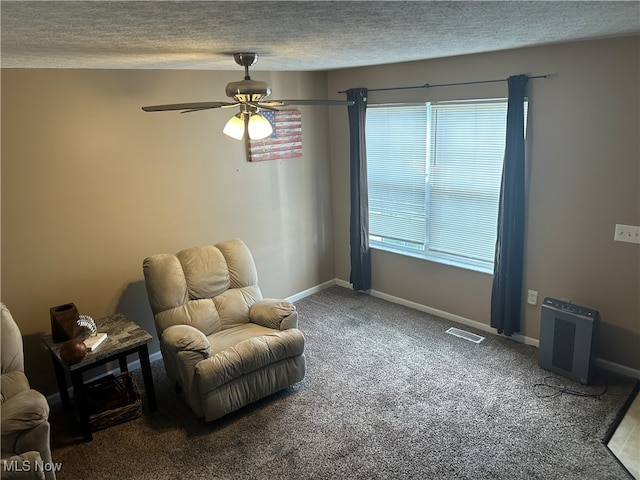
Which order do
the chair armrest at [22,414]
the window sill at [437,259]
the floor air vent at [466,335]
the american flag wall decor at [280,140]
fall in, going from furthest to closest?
the american flag wall decor at [280,140], the window sill at [437,259], the floor air vent at [466,335], the chair armrest at [22,414]

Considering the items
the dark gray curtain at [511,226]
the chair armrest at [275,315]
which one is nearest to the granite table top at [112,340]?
the chair armrest at [275,315]

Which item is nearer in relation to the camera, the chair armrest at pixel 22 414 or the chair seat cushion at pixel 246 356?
the chair armrest at pixel 22 414

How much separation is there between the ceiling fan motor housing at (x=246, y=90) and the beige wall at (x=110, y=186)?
4.42ft

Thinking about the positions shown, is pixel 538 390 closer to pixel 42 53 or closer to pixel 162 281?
pixel 162 281

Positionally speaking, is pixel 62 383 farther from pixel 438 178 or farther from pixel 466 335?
pixel 438 178

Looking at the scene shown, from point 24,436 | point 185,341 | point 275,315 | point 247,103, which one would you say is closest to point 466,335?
point 275,315

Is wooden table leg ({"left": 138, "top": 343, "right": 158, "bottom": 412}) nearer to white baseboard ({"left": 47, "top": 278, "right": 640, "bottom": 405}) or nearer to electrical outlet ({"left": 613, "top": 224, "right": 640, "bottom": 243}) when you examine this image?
white baseboard ({"left": 47, "top": 278, "right": 640, "bottom": 405})

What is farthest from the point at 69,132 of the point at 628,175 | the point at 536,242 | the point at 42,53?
the point at 628,175

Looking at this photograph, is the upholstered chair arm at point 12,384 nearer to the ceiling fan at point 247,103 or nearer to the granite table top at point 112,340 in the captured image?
the granite table top at point 112,340

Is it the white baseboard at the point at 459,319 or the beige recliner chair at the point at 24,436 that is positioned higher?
the beige recliner chair at the point at 24,436

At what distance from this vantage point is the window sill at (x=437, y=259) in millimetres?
4188

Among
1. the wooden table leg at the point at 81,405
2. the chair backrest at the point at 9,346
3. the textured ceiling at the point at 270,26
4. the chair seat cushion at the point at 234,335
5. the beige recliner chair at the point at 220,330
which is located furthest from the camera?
the chair seat cushion at the point at 234,335

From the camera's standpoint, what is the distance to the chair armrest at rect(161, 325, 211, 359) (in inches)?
117

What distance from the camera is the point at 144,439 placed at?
116 inches
